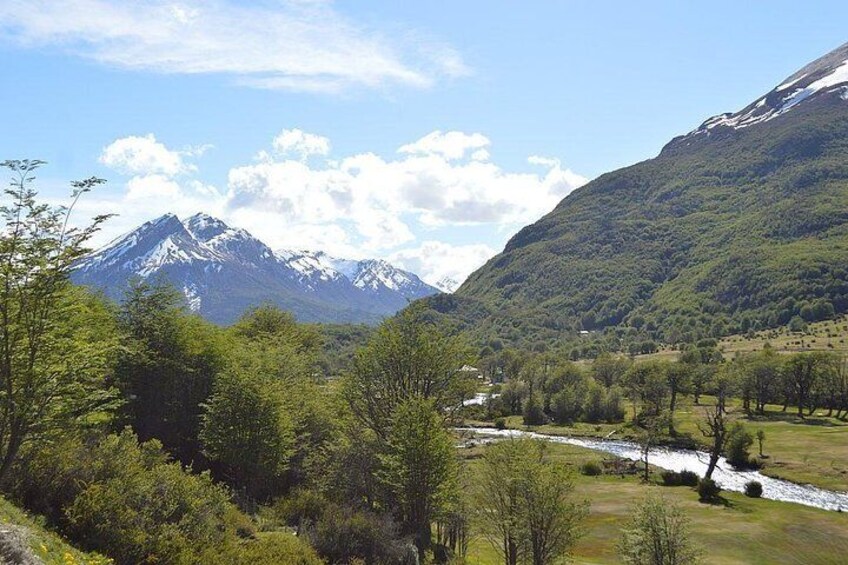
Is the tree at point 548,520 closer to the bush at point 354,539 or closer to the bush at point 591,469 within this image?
the bush at point 354,539

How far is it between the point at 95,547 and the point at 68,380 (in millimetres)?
7311

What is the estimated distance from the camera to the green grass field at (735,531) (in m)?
56.7

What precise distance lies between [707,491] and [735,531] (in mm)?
15424

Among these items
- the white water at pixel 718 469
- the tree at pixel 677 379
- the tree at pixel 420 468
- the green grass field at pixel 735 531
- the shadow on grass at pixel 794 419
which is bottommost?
the green grass field at pixel 735 531

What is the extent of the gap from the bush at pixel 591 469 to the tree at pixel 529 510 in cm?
5381

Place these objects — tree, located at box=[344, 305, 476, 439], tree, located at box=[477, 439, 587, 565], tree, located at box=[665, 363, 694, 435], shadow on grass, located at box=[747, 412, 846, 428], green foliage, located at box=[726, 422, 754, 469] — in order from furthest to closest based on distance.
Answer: tree, located at box=[665, 363, 694, 435]
shadow on grass, located at box=[747, 412, 846, 428]
green foliage, located at box=[726, 422, 754, 469]
tree, located at box=[344, 305, 476, 439]
tree, located at box=[477, 439, 587, 565]

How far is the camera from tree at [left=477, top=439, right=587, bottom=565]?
41.5m

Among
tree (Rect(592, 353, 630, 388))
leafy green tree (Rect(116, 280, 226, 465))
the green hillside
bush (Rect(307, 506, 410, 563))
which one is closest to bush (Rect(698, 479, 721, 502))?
bush (Rect(307, 506, 410, 563))

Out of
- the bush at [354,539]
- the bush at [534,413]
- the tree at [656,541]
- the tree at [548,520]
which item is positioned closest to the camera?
the bush at [354,539]

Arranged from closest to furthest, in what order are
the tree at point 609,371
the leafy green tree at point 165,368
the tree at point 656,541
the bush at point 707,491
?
1. the tree at point 656,541
2. the leafy green tree at point 165,368
3. the bush at point 707,491
4. the tree at point 609,371

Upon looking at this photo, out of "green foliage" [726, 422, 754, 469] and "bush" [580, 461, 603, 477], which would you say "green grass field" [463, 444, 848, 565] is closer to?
"bush" [580, 461, 603, 477]

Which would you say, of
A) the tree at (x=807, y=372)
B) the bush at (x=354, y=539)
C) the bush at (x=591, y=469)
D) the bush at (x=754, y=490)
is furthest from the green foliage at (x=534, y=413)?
the bush at (x=354, y=539)

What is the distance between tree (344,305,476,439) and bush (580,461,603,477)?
5469cm

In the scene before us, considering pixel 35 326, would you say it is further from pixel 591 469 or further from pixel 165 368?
pixel 591 469
